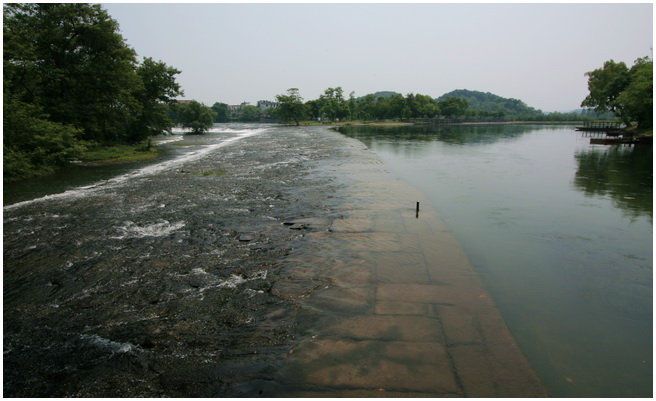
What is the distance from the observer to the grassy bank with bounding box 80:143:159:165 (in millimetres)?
25625

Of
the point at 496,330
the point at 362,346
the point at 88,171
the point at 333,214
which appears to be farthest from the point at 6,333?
the point at 88,171

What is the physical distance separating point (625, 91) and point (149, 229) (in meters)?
65.8

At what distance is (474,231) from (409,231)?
1.91 metres

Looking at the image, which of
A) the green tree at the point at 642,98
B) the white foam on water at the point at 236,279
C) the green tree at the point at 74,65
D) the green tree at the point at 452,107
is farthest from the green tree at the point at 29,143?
→ the green tree at the point at 452,107

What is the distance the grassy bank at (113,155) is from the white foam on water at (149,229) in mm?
18045

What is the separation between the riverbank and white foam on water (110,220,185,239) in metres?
0.08

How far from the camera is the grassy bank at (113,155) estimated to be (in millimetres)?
25625

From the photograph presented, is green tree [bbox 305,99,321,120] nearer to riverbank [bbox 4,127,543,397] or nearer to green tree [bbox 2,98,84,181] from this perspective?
green tree [bbox 2,98,84,181]

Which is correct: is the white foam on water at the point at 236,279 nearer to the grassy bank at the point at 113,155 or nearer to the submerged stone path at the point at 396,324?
the submerged stone path at the point at 396,324

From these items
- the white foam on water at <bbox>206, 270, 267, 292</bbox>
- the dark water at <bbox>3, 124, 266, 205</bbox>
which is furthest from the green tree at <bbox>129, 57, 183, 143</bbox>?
the white foam on water at <bbox>206, 270, 267, 292</bbox>

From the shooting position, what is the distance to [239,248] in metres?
8.33

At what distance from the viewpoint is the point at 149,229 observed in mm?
9820

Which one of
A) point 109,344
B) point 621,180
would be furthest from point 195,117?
point 109,344

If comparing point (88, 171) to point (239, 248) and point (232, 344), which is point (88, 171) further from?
point (232, 344)
